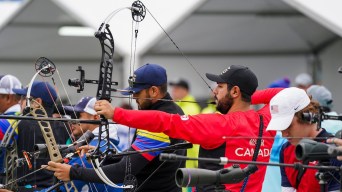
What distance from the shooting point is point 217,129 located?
17.7 feet

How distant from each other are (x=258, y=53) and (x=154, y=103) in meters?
8.22

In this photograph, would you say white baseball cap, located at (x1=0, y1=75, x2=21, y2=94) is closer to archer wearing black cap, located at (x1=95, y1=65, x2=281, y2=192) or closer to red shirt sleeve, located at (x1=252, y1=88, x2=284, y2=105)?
red shirt sleeve, located at (x1=252, y1=88, x2=284, y2=105)

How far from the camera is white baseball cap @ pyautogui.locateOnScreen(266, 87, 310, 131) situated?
202 inches

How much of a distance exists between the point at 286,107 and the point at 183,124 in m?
0.66

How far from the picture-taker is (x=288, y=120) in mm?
5137

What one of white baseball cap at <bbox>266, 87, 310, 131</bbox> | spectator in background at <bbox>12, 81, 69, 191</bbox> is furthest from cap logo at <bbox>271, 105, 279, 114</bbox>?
spectator in background at <bbox>12, 81, 69, 191</bbox>

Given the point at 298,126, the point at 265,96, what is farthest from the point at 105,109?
the point at 265,96

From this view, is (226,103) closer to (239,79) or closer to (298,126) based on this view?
(239,79)

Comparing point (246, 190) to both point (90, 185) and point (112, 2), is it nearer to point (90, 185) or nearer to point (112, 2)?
point (90, 185)

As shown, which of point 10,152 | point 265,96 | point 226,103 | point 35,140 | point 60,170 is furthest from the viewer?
point 35,140

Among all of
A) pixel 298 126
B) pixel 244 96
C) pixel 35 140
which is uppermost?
pixel 244 96

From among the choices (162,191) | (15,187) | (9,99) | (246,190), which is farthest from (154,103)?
(9,99)

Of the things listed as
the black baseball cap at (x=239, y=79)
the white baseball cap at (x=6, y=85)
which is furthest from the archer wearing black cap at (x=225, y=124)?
the white baseball cap at (x=6, y=85)

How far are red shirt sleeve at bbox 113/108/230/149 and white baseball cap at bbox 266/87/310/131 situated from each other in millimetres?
363
